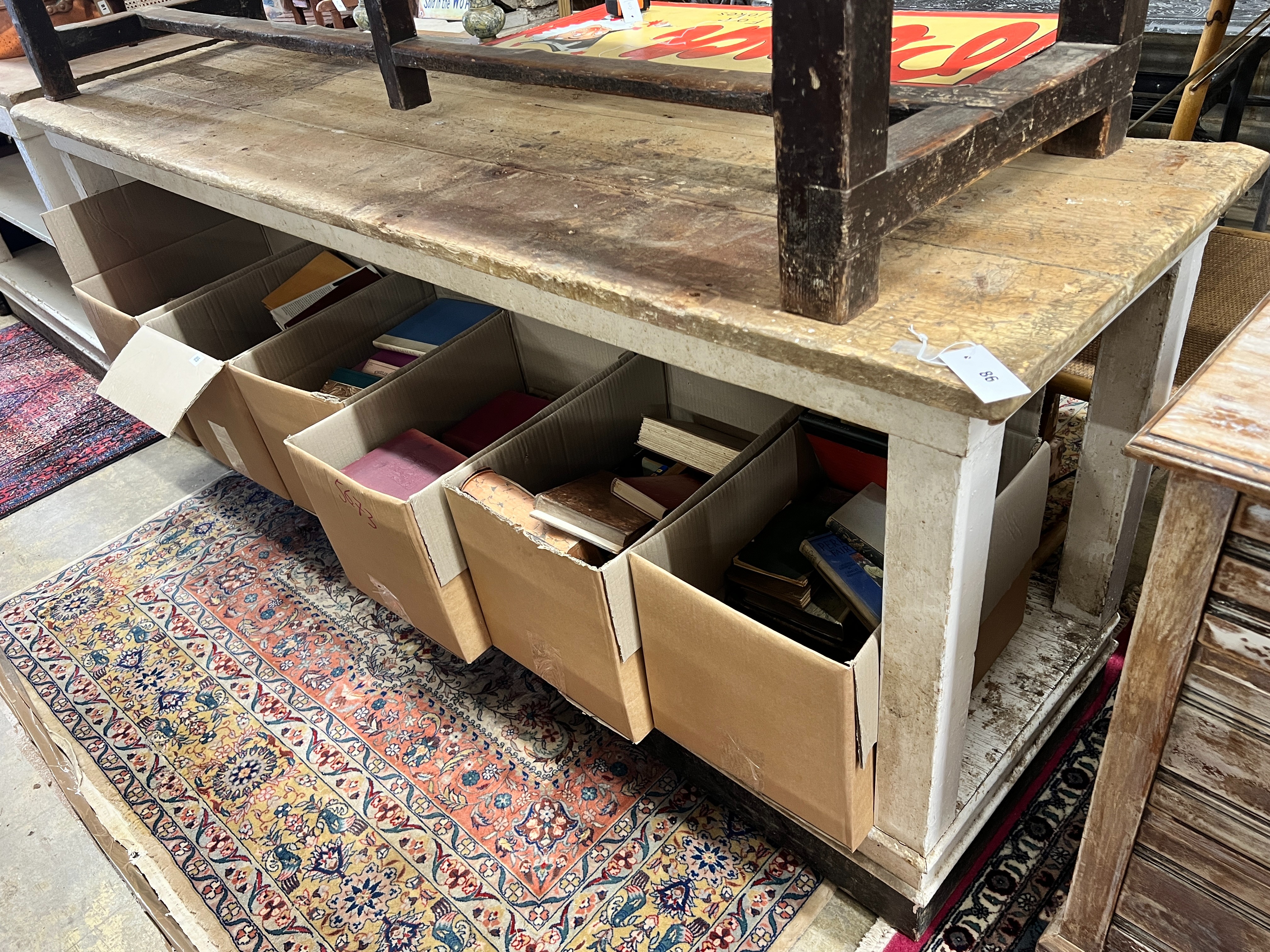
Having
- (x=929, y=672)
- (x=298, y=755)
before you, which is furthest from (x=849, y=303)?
(x=298, y=755)

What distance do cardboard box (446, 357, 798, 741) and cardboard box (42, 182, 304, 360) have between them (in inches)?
40.4

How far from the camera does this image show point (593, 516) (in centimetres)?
136

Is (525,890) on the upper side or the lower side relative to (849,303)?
lower

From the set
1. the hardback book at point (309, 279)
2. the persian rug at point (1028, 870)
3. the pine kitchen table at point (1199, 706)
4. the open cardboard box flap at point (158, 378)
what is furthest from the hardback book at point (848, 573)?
the hardback book at point (309, 279)

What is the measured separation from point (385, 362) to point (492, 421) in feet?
1.11

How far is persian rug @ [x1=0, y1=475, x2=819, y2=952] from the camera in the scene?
1416 millimetres

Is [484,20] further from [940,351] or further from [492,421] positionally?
[940,351]

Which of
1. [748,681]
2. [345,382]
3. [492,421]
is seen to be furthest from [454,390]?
[748,681]

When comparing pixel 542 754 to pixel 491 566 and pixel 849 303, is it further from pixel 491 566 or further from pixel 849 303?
pixel 849 303

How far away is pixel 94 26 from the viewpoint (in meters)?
2.23

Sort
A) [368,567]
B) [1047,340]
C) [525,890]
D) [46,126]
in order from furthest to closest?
1. [46,126]
2. [368,567]
3. [525,890]
4. [1047,340]

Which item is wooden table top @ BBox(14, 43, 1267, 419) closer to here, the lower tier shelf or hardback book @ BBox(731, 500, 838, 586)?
hardback book @ BBox(731, 500, 838, 586)

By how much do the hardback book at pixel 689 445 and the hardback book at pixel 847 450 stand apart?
0.42 feet

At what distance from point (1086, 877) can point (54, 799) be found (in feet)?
5.76
